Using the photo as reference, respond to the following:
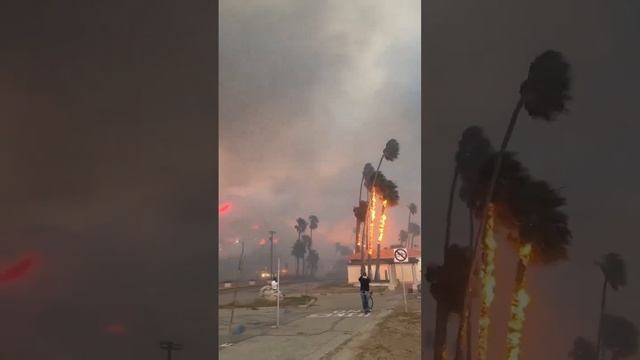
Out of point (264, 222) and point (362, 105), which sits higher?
point (362, 105)

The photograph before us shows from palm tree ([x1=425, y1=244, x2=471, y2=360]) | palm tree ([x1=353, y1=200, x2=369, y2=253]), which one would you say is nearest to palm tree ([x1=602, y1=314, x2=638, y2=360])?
palm tree ([x1=425, y1=244, x2=471, y2=360])

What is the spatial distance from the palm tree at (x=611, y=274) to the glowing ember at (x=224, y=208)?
145cm

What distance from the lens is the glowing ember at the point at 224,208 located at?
8.81 feet

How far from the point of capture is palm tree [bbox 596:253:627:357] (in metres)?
2.27

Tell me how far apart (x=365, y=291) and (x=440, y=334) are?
357mm

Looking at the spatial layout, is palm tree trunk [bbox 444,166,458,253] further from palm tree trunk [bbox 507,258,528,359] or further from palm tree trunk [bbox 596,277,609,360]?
palm tree trunk [bbox 596,277,609,360]

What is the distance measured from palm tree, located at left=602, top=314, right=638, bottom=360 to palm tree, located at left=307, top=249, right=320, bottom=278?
1071 millimetres

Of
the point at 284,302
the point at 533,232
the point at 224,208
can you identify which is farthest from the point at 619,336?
the point at 224,208
